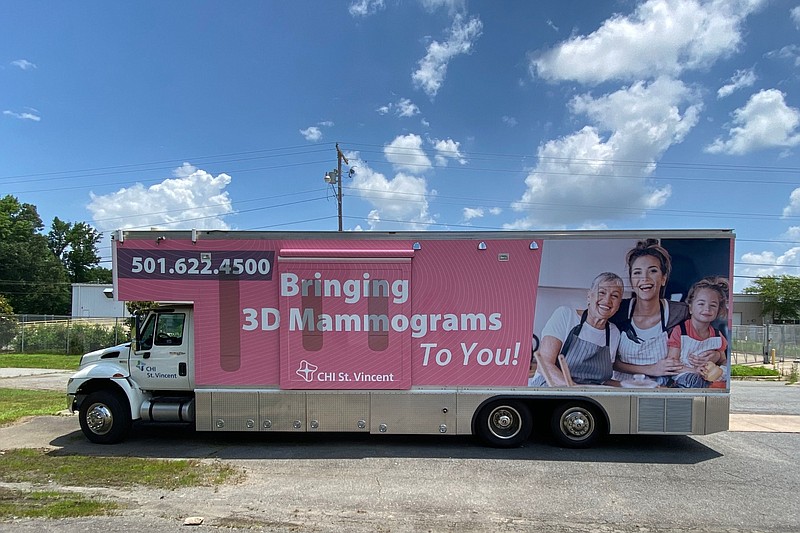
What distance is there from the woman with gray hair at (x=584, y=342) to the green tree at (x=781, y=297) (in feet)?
194

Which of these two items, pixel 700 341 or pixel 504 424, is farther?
pixel 504 424

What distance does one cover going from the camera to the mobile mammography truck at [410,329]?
6.92m

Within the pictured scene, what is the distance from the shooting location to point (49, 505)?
4879 millimetres

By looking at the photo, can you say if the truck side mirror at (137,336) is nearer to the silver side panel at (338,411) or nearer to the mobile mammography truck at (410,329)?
the mobile mammography truck at (410,329)

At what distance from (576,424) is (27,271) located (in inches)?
3256

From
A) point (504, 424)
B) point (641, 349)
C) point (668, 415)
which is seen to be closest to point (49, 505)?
point (504, 424)

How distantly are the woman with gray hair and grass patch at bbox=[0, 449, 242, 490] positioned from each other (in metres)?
4.59

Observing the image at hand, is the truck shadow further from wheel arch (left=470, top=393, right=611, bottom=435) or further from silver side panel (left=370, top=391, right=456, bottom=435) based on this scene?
wheel arch (left=470, top=393, right=611, bottom=435)

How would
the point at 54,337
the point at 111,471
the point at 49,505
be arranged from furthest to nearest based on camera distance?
the point at 54,337 → the point at 111,471 → the point at 49,505

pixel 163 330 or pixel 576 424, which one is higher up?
pixel 163 330

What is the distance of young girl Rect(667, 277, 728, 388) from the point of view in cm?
685

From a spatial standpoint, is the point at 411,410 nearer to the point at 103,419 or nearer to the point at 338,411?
the point at 338,411

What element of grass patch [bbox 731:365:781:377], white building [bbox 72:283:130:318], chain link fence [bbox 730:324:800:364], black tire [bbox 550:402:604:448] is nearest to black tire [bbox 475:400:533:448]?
black tire [bbox 550:402:604:448]

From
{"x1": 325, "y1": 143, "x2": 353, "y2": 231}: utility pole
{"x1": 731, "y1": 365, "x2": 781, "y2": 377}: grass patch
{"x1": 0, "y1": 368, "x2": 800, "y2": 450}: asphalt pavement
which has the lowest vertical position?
{"x1": 731, "y1": 365, "x2": 781, "y2": 377}: grass patch
